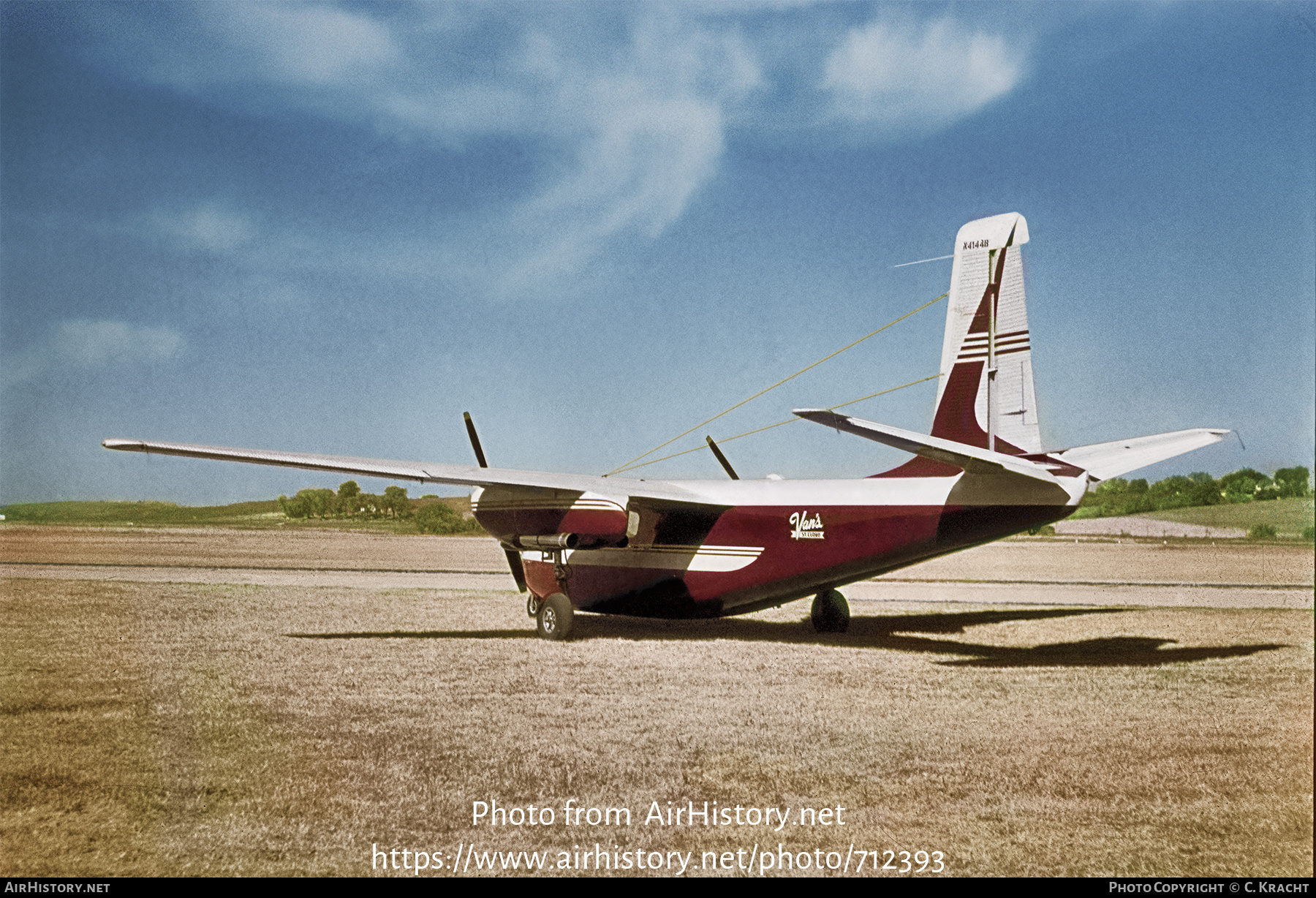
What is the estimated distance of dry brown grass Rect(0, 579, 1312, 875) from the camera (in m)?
5.73

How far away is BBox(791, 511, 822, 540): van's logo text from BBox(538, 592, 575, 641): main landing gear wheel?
3.79 meters

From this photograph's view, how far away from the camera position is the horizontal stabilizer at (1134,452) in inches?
431

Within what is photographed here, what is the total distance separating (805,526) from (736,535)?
1.18m

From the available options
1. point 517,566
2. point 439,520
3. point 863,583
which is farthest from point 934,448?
point 439,520

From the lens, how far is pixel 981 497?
11.8 metres

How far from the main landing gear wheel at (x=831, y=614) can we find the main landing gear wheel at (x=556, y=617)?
13.2 feet

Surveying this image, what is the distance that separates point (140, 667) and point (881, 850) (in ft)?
31.1

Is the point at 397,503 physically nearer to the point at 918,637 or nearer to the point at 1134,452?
the point at 918,637

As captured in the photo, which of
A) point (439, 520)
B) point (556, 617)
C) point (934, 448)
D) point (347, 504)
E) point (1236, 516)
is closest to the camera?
point (934, 448)

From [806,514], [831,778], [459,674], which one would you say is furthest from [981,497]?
[459,674]

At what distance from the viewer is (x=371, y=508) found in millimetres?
40906

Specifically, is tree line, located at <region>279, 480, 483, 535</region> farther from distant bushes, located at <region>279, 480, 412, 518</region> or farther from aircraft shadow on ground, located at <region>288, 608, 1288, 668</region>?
aircraft shadow on ground, located at <region>288, 608, 1288, 668</region>

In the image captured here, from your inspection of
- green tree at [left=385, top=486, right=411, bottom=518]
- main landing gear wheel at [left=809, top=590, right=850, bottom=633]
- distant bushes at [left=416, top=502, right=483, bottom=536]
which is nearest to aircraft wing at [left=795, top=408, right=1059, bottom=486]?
main landing gear wheel at [left=809, top=590, right=850, bottom=633]

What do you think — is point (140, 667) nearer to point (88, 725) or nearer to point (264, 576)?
point (88, 725)
